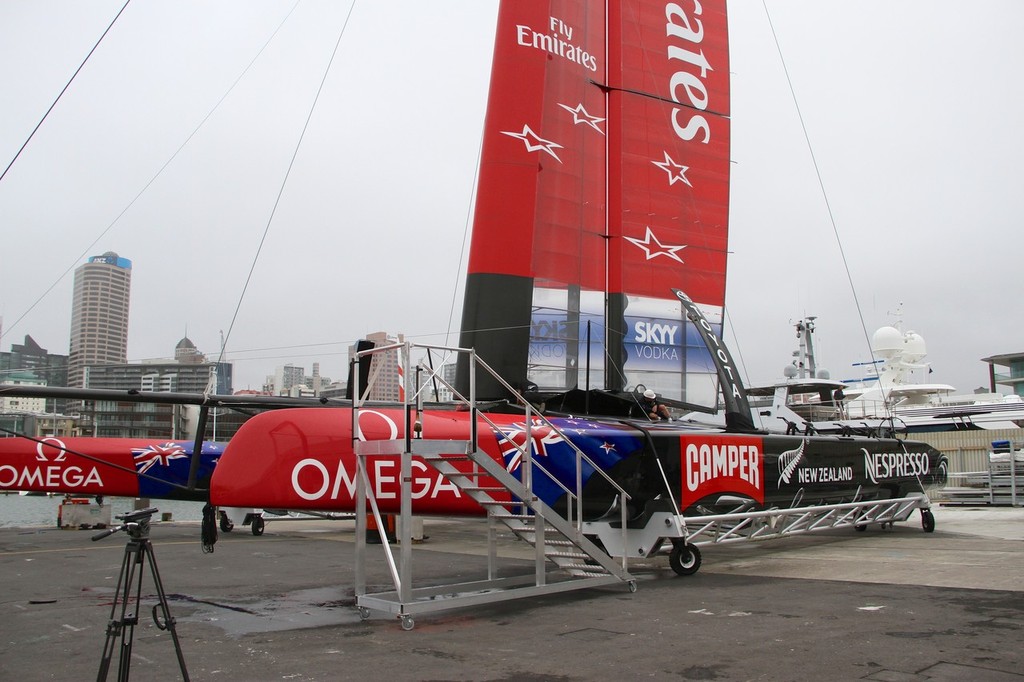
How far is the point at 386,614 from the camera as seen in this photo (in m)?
7.38

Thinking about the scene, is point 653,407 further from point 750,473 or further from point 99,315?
point 99,315

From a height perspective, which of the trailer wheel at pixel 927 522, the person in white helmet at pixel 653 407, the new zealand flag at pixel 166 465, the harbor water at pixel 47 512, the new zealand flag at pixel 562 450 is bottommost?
the harbor water at pixel 47 512

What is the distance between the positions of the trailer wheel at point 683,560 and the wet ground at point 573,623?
0.41 ft

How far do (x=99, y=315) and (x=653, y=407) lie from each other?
25.3 feet

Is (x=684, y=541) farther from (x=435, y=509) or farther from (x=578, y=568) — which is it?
(x=435, y=509)

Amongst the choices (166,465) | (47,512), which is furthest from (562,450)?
(47,512)

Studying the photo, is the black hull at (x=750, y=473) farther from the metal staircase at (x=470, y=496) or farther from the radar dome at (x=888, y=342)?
the radar dome at (x=888, y=342)

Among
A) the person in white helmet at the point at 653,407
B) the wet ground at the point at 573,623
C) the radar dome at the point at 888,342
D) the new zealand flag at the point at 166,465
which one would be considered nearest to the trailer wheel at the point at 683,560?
the wet ground at the point at 573,623

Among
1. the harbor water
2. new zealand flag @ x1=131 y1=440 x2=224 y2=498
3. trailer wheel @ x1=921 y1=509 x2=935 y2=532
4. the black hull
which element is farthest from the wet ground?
the harbor water

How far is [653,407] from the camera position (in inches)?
465

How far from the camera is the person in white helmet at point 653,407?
38.3 ft

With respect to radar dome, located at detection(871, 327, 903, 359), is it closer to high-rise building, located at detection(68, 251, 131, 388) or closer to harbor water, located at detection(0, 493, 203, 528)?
harbor water, located at detection(0, 493, 203, 528)

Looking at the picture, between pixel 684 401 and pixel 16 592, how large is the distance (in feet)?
29.8

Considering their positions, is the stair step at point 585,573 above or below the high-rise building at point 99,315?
below
